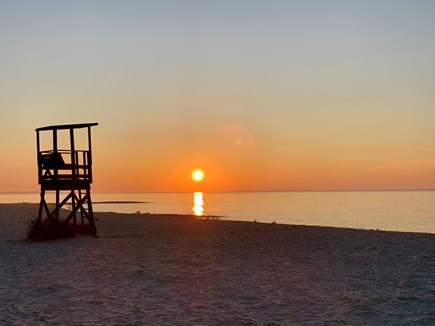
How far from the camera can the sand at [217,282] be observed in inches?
370

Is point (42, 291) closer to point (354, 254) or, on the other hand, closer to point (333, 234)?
point (354, 254)

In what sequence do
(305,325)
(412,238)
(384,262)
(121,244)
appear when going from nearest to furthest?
(305,325)
(384,262)
(121,244)
(412,238)

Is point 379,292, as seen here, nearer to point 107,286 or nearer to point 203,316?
point 203,316

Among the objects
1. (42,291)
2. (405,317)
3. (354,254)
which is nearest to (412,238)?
(354,254)

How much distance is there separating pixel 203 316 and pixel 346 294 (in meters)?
3.87

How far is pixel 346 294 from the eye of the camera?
11.2m

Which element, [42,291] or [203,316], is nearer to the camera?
[203,316]

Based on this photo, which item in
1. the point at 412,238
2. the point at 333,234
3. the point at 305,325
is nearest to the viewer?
the point at 305,325

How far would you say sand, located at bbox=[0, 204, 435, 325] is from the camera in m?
9.40

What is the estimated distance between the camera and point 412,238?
22.9m

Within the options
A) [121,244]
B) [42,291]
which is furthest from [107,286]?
[121,244]

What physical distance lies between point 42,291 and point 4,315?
2.09 m

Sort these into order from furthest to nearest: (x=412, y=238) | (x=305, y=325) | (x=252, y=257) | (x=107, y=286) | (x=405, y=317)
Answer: (x=412, y=238)
(x=252, y=257)
(x=107, y=286)
(x=405, y=317)
(x=305, y=325)

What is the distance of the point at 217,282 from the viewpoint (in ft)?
41.6
